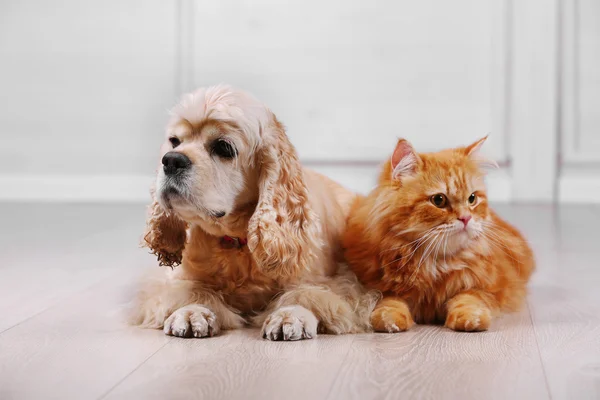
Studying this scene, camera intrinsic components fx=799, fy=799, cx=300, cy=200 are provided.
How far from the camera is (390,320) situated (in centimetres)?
169

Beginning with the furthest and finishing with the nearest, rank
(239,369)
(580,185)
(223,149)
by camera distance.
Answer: (580,185)
(223,149)
(239,369)

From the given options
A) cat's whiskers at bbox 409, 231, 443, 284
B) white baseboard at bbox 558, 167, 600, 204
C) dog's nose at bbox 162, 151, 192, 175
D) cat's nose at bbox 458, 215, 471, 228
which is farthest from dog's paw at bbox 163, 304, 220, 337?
white baseboard at bbox 558, 167, 600, 204

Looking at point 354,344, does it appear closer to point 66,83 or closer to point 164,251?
point 164,251

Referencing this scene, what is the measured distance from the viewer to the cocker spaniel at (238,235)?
5.33 feet

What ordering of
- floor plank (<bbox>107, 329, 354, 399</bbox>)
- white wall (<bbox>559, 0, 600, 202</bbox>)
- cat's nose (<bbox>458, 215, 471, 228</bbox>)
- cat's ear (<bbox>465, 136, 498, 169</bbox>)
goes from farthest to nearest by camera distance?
1. white wall (<bbox>559, 0, 600, 202</bbox>)
2. cat's ear (<bbox>465, 136, 498, 169</bbox>)
3. cat's nose (<bbox>458, 215, 471, 228</bbox>)
4. floor plank (<bbox>107, 329, 354, 399</bbox>)

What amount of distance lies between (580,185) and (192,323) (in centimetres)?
330

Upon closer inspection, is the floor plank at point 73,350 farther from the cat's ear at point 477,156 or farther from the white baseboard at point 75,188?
the white baseboard at point 75,188

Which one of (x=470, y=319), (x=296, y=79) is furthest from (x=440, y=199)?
(x=296, y=79)

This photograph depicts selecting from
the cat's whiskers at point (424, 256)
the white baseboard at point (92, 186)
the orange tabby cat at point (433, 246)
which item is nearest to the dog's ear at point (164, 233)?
the orange tabby cat at point (433, 246)

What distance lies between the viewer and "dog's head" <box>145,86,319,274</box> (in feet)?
5.26

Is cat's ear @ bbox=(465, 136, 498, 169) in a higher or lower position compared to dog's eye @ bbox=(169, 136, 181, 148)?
lower

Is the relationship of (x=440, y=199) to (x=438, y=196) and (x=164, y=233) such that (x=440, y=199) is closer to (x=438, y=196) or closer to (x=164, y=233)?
(x=438, y=196)

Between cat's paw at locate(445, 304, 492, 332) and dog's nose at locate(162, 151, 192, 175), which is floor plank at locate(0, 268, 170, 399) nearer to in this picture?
dog's nose at locate(162, 151, 192, 175)

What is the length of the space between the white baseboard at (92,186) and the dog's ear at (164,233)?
2797 mm
